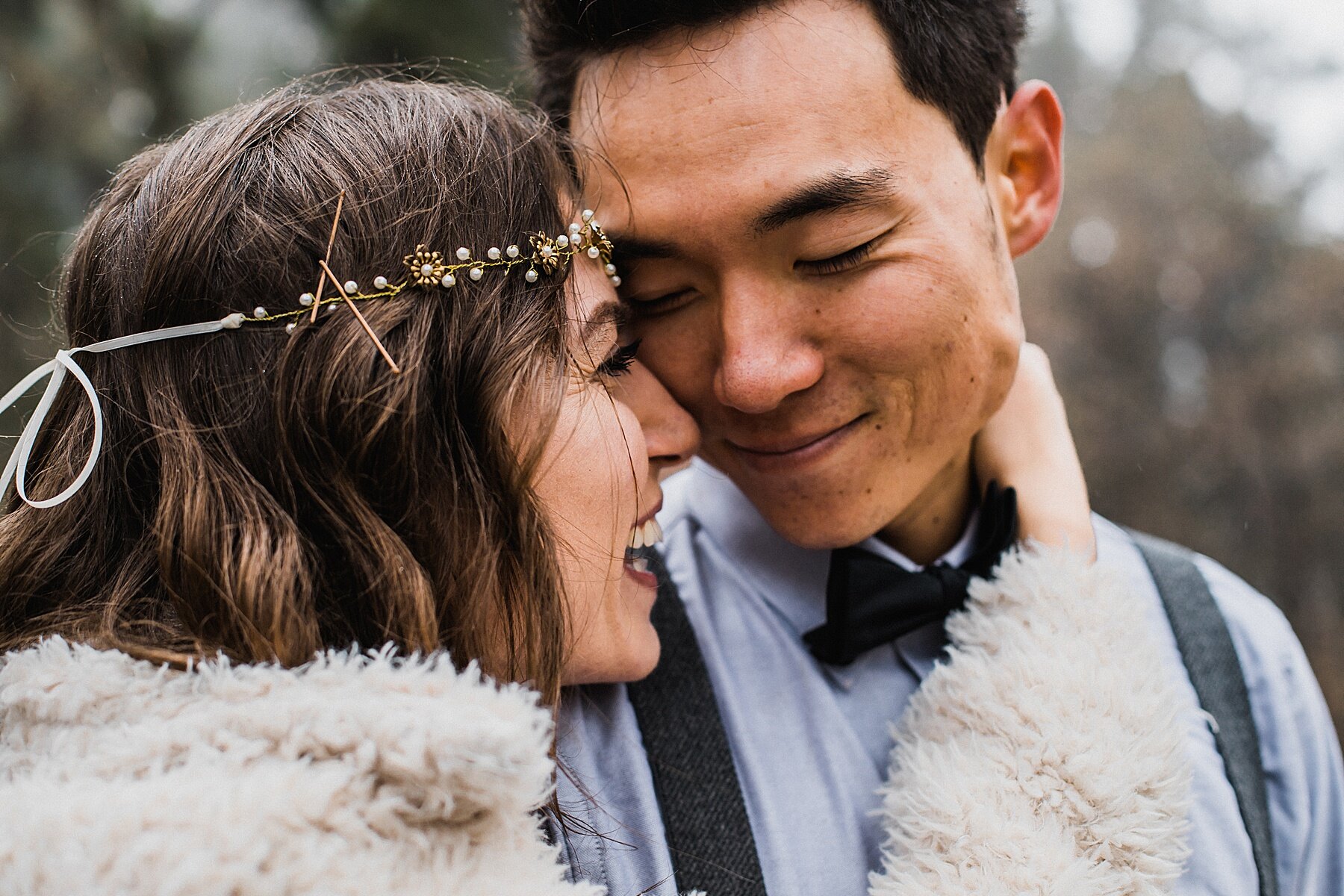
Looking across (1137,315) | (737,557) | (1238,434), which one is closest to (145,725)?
(737,557)

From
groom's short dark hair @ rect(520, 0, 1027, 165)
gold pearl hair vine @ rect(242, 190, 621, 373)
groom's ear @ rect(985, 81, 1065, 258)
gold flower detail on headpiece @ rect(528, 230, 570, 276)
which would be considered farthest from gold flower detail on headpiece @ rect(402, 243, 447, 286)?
groom's ear @ rect(985, 81, 1065, 258)

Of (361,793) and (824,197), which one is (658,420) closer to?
(824,197)

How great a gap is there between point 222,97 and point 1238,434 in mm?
7800

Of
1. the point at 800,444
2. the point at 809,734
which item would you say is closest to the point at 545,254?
→ the point at 800,444

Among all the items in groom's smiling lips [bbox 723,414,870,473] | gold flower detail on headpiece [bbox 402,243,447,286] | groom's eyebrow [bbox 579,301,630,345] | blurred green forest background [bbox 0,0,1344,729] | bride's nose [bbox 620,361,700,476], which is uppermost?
gold flower detail on headpiece [bbox 402,243,447,286]

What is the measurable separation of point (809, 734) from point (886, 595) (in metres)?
0.27

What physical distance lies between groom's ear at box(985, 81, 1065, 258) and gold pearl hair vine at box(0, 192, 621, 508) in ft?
3.13

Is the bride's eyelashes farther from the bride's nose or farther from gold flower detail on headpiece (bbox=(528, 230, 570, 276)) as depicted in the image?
gold flower detail on headpiece (bbox=(528, 230, 570, 276))

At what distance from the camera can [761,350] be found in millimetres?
1480

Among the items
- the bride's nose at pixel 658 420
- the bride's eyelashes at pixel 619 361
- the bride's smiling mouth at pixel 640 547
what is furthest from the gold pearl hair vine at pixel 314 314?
the bride's smiling mouth at pixel 640 547

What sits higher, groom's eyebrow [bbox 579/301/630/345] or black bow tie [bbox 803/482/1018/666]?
groom's eyebrow [bbox 579/301/630/345]

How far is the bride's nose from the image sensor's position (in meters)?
1.58

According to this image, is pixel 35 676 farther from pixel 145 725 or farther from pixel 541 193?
pixel 541 193

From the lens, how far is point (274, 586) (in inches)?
43.3
